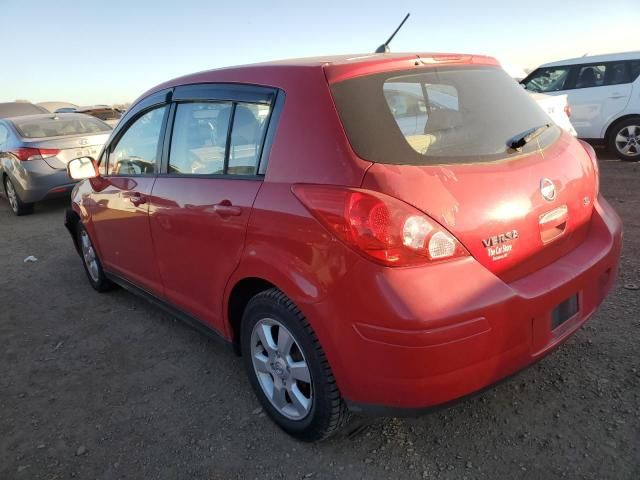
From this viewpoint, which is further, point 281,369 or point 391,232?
point 281,369

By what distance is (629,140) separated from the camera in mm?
7672

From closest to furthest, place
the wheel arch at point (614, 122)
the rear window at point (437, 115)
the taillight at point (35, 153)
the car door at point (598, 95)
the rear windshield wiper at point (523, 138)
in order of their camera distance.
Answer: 1. the rear window at point (437, 115)
2. the rear windshield wiper at point (523, 138)
3. the taillight at point (35, 153)
4. the wheel arch at point (614, 122)
5. the car door at point (598, 95)

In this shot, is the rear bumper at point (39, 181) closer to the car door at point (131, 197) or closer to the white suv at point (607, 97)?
the car door at point (131, 197)

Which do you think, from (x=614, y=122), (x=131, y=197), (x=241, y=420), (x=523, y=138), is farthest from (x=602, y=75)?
(x=241, y=420)

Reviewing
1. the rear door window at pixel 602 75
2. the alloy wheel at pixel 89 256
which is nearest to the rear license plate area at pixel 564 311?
the alloy wheel at pixel 89 256

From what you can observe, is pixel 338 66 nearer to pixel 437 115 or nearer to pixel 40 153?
pixel 437 115

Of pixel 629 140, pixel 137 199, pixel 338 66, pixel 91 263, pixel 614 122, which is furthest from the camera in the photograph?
pixel 614 122

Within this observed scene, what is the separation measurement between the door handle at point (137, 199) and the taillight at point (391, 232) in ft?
5.65

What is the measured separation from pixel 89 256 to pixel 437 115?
336 cm

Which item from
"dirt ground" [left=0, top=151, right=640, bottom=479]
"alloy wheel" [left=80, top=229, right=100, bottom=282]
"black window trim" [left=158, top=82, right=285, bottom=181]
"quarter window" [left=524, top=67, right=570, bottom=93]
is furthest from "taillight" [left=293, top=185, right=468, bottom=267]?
"quarter window" [left=524, top=67, right=570, bottom=93]

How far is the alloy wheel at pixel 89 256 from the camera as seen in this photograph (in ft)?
14.2

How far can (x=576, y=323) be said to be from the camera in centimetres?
224

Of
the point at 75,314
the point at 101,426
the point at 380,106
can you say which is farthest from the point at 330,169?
the point at 75,314

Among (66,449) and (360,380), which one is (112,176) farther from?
(360,380)
